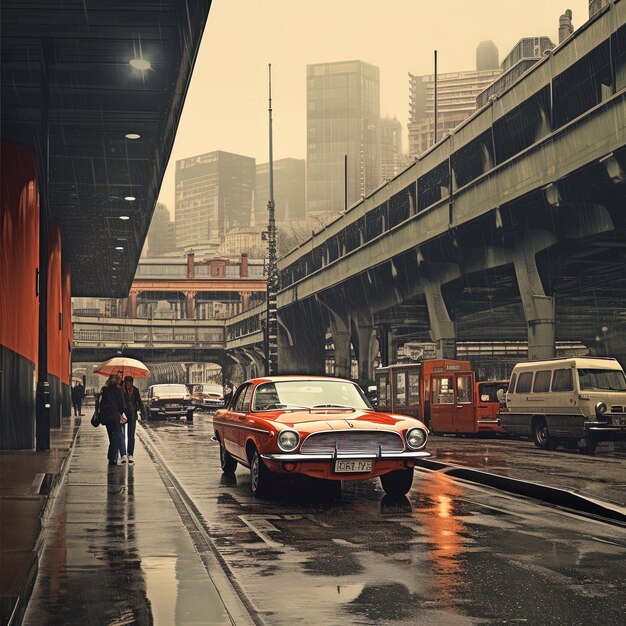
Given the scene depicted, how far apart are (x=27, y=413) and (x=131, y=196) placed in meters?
9.35

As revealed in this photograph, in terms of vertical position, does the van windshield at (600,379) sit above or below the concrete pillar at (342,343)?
below

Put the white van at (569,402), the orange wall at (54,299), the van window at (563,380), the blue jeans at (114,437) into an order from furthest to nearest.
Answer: the orange wall at (54,299) → the van window at (563,380) → the white van at (569,402) → the blue jeans at (114,437)

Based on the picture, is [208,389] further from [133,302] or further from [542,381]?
[133,302]

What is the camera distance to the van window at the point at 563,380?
25.0 meters

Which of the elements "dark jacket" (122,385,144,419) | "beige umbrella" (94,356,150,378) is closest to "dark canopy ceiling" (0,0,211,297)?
"dark jacket" (122,385,144,419)

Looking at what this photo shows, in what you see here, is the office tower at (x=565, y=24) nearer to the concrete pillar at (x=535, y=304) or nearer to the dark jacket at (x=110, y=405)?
the concrete pillar at (x=535, y=304)

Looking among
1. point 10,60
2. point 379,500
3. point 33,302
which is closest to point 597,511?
point 379,500

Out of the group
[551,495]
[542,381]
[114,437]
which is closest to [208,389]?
[542,381]

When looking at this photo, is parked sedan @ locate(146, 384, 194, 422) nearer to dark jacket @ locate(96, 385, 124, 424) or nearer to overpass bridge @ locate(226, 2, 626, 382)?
overpass bridge @ locate(226, 2, 626, 382)

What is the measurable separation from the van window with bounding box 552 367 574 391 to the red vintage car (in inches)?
430

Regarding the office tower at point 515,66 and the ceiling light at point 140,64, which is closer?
the ceiling light at point 140,64

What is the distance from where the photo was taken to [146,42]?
16656 mm

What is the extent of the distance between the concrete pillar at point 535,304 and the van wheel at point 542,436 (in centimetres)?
794

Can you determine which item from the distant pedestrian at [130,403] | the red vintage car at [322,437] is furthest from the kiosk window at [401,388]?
the red vintage car at [322,437]
